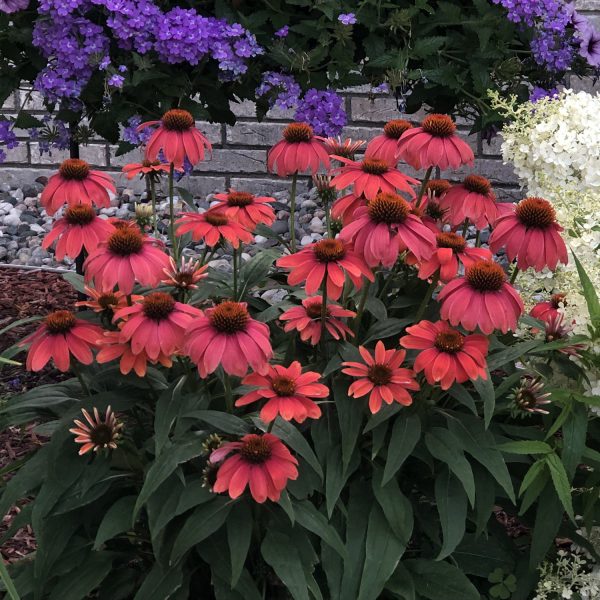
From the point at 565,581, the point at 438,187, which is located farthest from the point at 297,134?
the point at 565,581

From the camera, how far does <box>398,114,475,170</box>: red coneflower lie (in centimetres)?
169

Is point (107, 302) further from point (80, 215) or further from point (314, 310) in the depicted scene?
point (314, 310)

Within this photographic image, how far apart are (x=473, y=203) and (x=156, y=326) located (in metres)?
0.64

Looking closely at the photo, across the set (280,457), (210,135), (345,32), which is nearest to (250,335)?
(280,457)

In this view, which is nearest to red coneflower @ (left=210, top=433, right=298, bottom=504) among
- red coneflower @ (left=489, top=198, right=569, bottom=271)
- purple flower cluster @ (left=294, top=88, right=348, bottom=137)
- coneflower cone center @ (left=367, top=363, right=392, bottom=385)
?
coneflower cone center @ (left=367, top=363, right=392, bottom=385)

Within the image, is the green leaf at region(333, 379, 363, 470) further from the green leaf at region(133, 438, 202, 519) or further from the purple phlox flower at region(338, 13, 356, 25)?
the purple phlox flower at region(338, 13, 356, 25)

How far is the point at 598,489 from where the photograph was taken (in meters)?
1.70

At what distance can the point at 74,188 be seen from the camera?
1.73m

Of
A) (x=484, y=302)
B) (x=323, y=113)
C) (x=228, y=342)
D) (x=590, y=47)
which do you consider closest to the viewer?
(x=228, y=342)

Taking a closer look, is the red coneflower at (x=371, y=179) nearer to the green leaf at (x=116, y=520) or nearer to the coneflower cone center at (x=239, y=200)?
the coneflower cone center at (x=239, y=200)

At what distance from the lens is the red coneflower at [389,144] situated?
5.95 ft

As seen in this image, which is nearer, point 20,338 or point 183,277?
point 183,277

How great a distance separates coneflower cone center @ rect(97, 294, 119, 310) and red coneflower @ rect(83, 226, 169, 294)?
102 millimetres

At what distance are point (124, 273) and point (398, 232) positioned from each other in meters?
0.43
